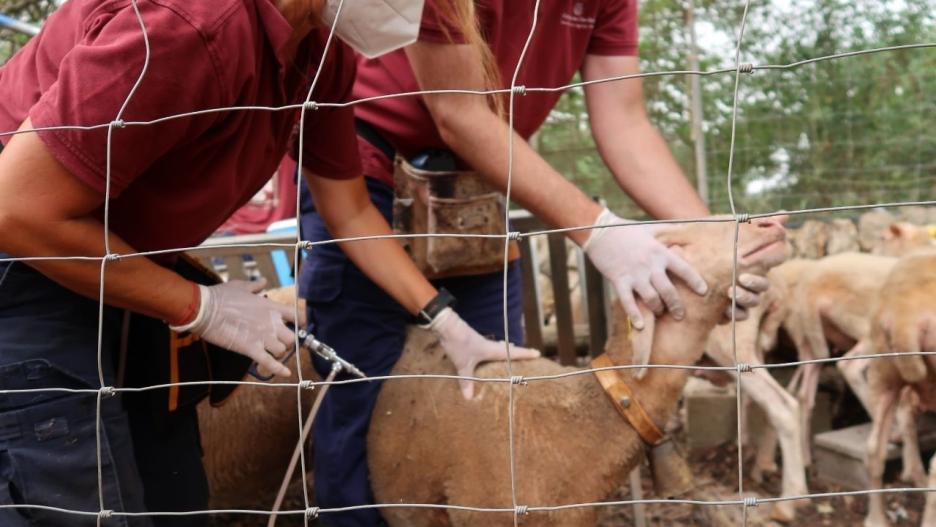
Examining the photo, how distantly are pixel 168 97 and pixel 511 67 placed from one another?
3.75 ft

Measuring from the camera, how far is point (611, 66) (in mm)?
2725

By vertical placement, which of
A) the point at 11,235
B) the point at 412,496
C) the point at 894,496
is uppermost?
the point at 11,235

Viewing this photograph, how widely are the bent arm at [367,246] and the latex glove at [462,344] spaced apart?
66 mm

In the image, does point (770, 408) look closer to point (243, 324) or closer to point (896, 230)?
point (896, 230)

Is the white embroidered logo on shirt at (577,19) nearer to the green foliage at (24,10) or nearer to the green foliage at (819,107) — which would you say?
the green foliage at (819,107)

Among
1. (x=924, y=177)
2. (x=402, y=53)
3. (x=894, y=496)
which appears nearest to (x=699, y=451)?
(x=894, y=496)

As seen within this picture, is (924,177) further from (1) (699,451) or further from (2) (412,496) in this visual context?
(2) (412,496)

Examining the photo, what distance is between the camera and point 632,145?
266cm

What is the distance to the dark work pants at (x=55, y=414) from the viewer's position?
1.68m

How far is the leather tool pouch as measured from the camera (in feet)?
8.33

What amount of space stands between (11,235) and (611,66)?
5.72 ft

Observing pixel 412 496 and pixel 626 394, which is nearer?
pixel 626 394

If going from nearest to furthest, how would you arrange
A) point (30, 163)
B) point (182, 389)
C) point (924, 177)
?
1. point (30, 163)
2. point (182, 389)
3. point (924, 177)

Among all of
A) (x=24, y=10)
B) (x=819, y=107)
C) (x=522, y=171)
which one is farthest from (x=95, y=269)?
(x=24, y=10)
